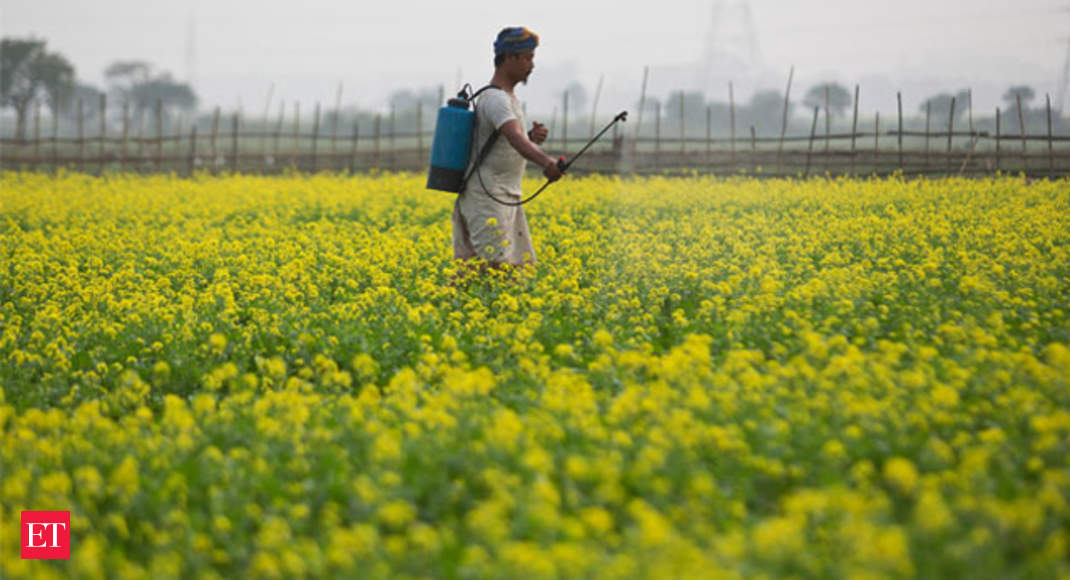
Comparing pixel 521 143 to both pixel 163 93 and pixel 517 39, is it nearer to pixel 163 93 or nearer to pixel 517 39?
pixel 517 39

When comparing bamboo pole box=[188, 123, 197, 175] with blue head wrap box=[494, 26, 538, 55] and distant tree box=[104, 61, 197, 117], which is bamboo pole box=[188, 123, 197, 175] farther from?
distant tree box=[104, 61, 197, 117]

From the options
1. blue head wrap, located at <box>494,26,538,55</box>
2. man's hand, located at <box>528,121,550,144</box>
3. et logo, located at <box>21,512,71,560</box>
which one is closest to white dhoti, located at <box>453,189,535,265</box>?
man's hand, located at <box>528,121,550,144</box>

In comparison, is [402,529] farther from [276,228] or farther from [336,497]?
[276,228]

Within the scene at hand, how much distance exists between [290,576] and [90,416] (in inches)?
75.7

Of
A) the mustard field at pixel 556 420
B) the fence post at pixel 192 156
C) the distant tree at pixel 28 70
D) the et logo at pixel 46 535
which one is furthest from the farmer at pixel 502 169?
the distant tree at pixel 28 70

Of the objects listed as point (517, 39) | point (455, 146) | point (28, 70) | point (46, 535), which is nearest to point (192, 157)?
point (455, 146)

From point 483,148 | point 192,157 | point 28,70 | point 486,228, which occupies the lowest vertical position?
point 486,228

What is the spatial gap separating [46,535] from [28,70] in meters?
72.9

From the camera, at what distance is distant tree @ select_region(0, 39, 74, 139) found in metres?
65.2

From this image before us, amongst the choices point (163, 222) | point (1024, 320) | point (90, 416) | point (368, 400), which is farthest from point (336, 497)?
point (163, 222)

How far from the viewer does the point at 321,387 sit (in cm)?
509

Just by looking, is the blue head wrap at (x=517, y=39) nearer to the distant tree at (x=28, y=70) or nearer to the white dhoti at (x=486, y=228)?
the white dhoti at (x=486, y=228)

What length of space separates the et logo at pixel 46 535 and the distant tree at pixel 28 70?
229ft

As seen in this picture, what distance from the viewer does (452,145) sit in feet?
22.2
